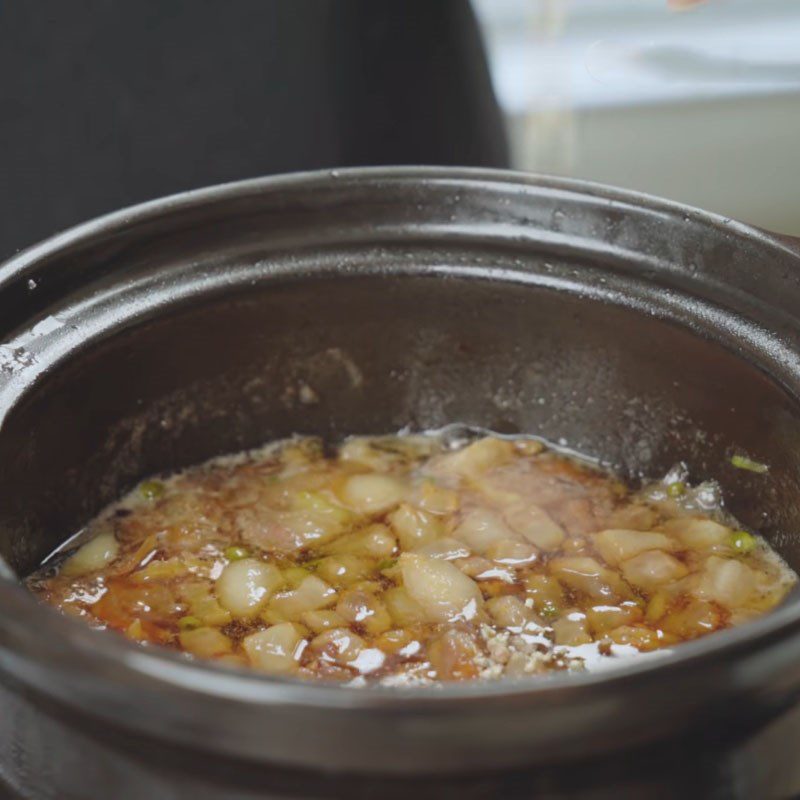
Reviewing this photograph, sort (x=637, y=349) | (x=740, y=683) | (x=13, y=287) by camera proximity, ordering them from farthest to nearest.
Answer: (x=637, y=349) → (x=13, y=287) → (x=740, y=683)

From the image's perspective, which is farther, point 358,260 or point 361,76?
point 361,76

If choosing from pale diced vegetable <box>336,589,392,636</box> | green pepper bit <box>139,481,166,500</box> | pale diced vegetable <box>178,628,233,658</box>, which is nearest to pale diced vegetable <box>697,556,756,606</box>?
pale diced vegetable <box>336,589,392,636</box>

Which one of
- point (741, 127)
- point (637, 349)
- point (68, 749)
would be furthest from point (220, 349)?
point (741, 127)

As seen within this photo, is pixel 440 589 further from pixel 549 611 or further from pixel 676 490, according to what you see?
pixel 676 490

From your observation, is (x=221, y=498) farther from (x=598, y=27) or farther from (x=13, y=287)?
(x=598, y=27)

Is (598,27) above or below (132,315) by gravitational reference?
above

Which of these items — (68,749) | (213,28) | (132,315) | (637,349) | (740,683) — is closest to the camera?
(740,683)
